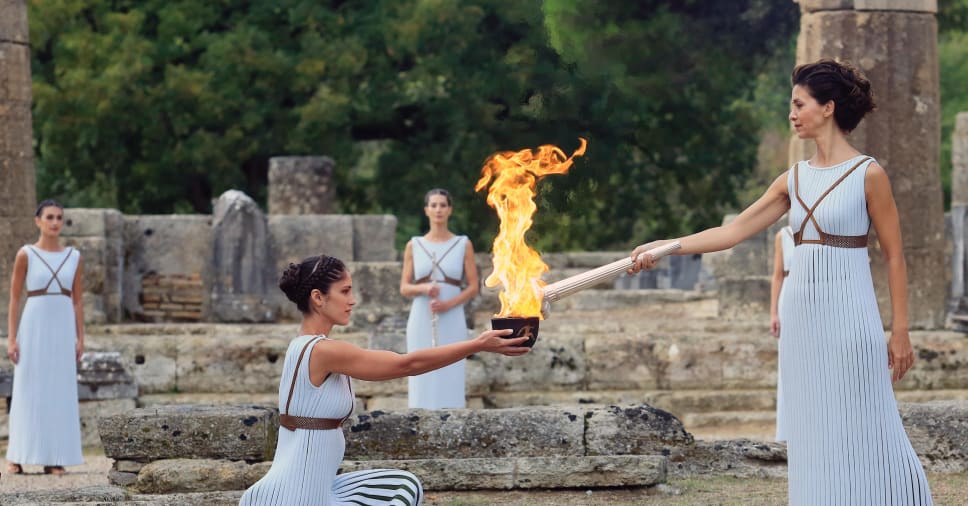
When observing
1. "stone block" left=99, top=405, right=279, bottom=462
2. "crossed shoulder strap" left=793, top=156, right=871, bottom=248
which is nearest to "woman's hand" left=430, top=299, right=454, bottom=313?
"stone block" left=99, top=405, right=279, bottom=462

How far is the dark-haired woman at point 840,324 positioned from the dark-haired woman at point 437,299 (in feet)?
16.2

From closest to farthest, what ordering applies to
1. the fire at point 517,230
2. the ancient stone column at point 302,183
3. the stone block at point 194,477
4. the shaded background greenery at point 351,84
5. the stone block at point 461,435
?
the fire at point 517,230 → the stone block at point 194,477 → the stone block at point 461,435 → the ancient stone column at point 302,183 → the shaded background greenery at point 351,84

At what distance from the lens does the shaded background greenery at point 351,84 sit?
21.9 m

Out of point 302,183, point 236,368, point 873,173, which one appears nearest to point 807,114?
point 873,173

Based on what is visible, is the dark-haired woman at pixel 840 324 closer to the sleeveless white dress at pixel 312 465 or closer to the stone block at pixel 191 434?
the sleeveless white dress at pixel 312 465

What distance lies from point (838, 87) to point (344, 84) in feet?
57.5

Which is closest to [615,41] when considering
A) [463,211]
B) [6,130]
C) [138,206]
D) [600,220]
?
[463,211]

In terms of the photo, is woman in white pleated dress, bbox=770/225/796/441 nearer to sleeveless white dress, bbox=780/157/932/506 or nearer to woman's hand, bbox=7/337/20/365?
sleeveless white dress, bbox=780/157/932/506

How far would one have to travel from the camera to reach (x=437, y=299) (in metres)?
10.3

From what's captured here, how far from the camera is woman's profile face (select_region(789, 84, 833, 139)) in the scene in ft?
17.5

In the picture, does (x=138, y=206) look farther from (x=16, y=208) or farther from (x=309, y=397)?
(x=309, y=397)

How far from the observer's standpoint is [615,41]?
22406 millimetres

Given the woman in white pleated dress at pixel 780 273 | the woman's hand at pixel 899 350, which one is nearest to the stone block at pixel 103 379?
the woman in white pleated dress at pixel 780 273

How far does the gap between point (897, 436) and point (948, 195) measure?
2697cm
